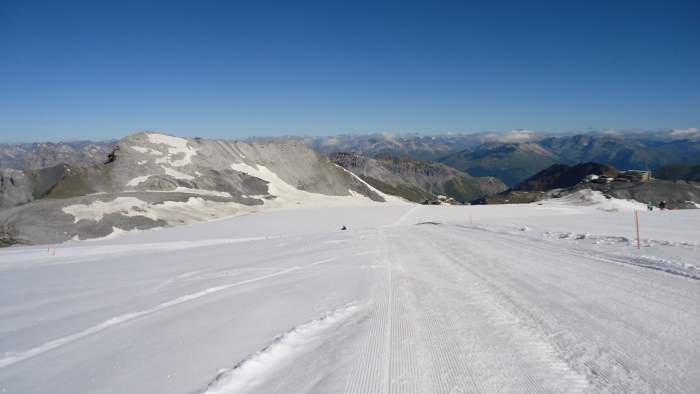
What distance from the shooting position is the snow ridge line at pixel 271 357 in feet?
14.4

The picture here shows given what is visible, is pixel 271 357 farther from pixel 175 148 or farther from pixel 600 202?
pixel 600 202

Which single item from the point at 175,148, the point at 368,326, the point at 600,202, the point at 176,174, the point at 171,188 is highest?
the point at 175,148

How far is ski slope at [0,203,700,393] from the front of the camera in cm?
445

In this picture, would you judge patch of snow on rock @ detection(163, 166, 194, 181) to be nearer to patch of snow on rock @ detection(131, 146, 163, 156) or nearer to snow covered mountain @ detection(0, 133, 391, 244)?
snow covered mountain @ detection(0, 133, 391, 244)

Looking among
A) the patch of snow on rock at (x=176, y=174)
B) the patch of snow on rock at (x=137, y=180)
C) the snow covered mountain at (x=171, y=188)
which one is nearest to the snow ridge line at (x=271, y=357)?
the snow covered mountain at (x=171, y=188)

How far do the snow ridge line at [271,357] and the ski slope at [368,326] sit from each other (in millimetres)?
25

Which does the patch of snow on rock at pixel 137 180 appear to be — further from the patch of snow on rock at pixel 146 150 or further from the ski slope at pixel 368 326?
the ski slope at pixel 368 326

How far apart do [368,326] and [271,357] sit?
173 cm

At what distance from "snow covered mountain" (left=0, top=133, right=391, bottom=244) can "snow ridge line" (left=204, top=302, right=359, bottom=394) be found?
1393 inches

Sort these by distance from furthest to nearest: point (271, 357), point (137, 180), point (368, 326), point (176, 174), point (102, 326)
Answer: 1. point (176, 174)
2. point (137, 180)
3. point (102, 326)
4. point (368, 326)
5. point (271, 357)

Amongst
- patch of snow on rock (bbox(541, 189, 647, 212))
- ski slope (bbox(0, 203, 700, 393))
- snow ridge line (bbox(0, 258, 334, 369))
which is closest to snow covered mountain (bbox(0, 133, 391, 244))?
ski slope (bbox(0, 203, 700, 393))

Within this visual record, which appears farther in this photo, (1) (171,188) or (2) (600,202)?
(2) (600,202)

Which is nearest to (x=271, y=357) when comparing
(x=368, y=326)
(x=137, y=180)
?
(x=368, y=326)

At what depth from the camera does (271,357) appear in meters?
5.10
